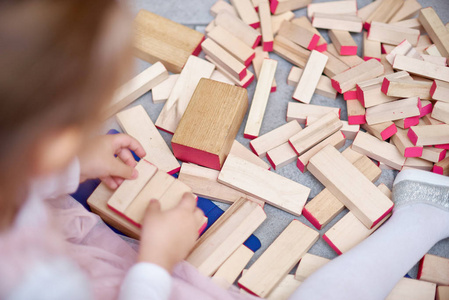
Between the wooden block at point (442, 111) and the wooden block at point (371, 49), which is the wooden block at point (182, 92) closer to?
the wooden block at point (371, 49)

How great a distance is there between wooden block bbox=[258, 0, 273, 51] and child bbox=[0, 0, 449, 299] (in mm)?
590

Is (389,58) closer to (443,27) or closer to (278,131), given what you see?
(443,27)

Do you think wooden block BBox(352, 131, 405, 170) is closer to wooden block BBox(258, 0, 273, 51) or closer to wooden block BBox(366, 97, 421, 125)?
wooden block BBox(366, 97, 421, 125)

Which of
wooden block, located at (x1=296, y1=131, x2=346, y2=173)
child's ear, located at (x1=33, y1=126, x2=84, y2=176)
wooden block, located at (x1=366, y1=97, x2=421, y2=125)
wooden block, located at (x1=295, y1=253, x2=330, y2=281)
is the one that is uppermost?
child's ear, located at (x1=33, y1=126, x2=84, y2=176)

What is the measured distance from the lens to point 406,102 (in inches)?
47.1

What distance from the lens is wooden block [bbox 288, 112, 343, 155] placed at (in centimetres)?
120

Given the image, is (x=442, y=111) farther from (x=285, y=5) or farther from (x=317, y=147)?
(x=285, y=5)

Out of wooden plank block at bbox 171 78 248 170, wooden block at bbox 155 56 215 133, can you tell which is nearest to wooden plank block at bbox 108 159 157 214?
wooden plank block at bbox 171 78 248 170

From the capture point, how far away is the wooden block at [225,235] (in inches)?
39.9

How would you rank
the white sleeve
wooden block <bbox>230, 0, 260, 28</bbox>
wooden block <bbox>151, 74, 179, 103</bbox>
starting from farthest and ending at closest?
wooden block <bbox>230, 0, 260, 28</bbox>, wooden block <bbox>151, 74, 179, 103</bbox>, the white sleeve

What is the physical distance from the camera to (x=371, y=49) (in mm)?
1375

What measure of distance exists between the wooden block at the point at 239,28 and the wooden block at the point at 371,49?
0.34m

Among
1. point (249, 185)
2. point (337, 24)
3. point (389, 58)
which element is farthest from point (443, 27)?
point (249, 185)

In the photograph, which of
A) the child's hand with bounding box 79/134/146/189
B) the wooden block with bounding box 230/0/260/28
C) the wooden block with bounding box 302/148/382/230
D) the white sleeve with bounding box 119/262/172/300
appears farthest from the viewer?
the wooden block with bounding box 230/0/260/28
